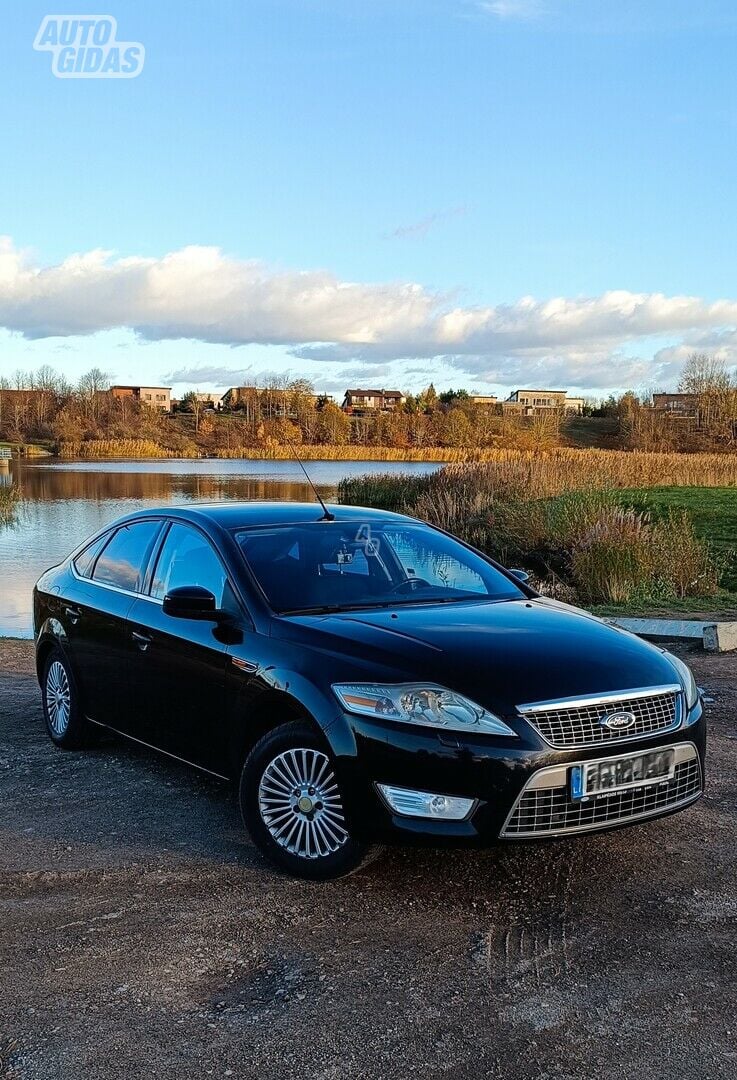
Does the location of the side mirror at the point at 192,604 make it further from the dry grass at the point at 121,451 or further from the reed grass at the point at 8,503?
the dry grass at the point at 121,451

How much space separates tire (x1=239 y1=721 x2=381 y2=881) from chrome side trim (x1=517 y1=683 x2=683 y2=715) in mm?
894

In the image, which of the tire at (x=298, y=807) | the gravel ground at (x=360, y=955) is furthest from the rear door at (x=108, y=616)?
the tire at (x=298, y=807)

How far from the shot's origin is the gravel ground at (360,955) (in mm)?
3289

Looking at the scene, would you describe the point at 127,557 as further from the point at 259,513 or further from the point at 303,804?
the point at 303,804

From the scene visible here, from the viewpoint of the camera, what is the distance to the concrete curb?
10.5 metres

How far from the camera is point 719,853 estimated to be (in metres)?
5.01

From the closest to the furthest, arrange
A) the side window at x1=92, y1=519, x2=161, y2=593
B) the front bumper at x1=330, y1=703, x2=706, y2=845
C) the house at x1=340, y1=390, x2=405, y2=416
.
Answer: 1. the front bumper at x1=330, y1=703, x2=706, y2=845
2. the side window at x1=92, y1=519, x2=161, y2=593
3. the house at x1=340, y1=390, x2=405, y2=416

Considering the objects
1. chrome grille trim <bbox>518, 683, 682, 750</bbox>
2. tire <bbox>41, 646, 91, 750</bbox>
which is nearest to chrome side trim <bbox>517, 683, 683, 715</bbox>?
chrome grille trim <bbox>518, 683, 682, 750</bbox>

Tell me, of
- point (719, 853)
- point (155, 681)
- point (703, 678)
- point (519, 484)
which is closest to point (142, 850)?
point (155, 681)

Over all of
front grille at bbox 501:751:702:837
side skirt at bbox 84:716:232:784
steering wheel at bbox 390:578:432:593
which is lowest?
side skirt at bbox 84:716:232:784

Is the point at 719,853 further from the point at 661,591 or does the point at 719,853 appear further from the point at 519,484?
the point at 519,484

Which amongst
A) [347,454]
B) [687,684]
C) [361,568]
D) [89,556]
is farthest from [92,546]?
[347,454]

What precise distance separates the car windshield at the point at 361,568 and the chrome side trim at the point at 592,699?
132cm

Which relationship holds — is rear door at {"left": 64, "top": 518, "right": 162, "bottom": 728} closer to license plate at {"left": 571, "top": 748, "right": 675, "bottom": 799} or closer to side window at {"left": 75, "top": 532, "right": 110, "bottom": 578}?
side window at {"left": 75, "top": 532, "right": 110, "bottom": 578}
